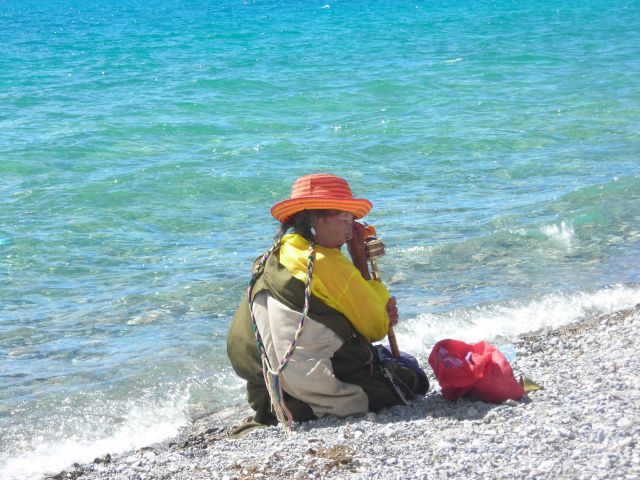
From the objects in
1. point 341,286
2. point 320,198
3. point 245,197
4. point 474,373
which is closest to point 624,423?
point 474,373

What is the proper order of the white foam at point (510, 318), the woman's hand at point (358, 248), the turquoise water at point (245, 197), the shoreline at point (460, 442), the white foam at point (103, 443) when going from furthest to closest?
1. the white foam at point (510, 318)
2. the turquoise water at point (245, 197)
3. the white foam at point (103, 443)
4. the woman's hand at point (358, 248)
5. the shoreline at point (460, 442)

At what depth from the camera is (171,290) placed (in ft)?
29.6

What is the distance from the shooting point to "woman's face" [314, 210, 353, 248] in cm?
528

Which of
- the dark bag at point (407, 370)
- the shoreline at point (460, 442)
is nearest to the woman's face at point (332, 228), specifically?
the dark bag at point (407, 370)

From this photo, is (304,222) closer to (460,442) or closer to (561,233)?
(460,442)

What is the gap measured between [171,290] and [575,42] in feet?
71.1

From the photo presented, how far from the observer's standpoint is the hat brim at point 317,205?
17.0 feet

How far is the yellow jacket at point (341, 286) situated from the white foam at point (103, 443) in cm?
173

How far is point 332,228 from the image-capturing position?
529 centimetres

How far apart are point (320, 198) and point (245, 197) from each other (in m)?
7.51

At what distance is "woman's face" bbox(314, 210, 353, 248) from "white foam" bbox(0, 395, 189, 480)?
183cm

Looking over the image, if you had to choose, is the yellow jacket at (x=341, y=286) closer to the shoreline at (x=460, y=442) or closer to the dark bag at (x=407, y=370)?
the dark bag at (x=407, y=370)

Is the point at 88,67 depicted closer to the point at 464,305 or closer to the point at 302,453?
the point at 464,305

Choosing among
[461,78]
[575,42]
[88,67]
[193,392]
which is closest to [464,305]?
[193,392]
